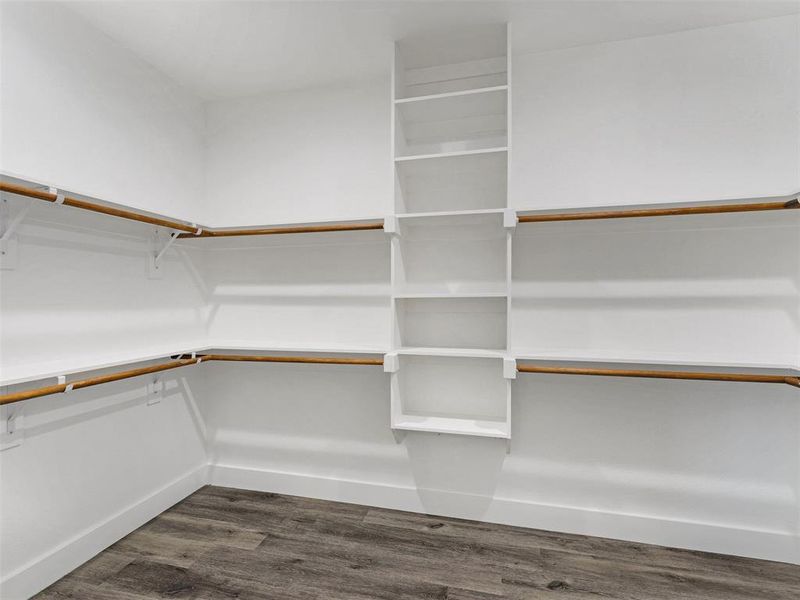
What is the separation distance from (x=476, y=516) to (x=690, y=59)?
8.14 feet

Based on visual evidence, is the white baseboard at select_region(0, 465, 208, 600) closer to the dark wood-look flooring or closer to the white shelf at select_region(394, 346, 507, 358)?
the dark wood-look flooring

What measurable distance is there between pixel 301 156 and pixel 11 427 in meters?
1.85

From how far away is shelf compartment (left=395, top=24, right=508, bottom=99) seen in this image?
2.07m

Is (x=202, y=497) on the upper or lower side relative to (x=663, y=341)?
lower

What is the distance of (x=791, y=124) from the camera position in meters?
1.91

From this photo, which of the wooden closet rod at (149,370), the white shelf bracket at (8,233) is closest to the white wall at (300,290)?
the wooden closet rod at (149,370)

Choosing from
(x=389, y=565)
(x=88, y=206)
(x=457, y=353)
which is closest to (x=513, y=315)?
(x=457, y=353)

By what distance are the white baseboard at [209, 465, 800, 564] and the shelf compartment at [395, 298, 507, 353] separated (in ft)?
2.65

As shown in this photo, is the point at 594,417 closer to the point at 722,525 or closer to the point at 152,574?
the point at 722,525

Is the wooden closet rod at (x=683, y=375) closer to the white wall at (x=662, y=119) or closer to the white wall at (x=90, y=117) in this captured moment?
the white wall at (x=662, y=119)

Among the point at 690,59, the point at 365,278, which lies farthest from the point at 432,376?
the point at 690,59

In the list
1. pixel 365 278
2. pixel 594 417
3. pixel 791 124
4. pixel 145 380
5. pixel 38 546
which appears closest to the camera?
pixel 38 546

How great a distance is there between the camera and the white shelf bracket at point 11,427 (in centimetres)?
160

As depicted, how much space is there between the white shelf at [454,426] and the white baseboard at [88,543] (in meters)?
1.39
